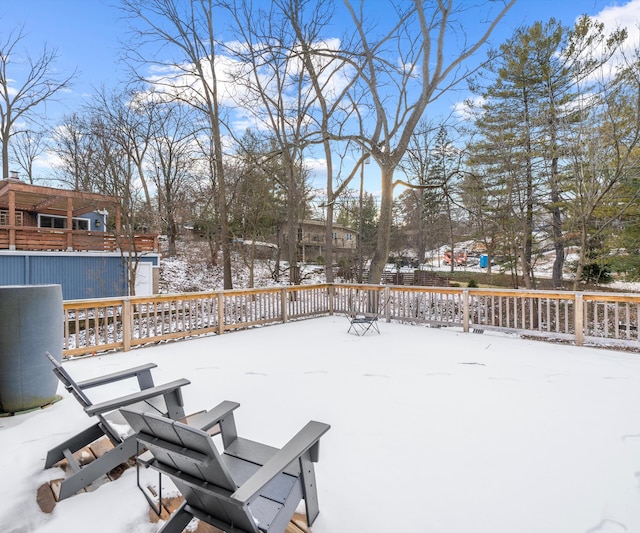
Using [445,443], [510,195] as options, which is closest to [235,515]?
[445,443]

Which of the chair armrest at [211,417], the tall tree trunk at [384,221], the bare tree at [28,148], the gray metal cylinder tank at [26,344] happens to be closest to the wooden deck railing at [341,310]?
the tall tree trunk at [384,221]

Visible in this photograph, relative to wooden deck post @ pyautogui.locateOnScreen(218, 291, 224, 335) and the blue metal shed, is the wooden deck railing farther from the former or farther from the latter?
the blue metal shed

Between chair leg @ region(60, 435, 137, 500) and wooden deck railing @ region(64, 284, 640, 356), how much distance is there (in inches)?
142

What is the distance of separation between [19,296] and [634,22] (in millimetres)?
10620

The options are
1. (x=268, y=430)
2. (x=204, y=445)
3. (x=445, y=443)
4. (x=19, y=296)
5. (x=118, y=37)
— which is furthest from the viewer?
(x=118, y=37)

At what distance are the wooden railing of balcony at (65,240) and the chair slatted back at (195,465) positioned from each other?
35.8 ft

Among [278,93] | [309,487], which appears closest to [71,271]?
[278,93]

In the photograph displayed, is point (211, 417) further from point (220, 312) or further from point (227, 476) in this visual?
point (220, 312)

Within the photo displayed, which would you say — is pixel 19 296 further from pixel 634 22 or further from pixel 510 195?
pixel 510 195

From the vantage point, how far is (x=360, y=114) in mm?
12531

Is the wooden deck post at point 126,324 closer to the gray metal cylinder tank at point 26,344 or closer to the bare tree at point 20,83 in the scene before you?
the gray metal cylinder tank at point 26,344

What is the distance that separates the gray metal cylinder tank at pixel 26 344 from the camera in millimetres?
3104

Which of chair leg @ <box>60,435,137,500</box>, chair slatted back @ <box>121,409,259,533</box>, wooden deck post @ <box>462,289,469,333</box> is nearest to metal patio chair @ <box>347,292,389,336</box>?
wooden deck post @ <box>462,289,469,333</box>

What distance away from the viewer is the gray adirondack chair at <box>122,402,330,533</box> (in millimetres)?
1231
